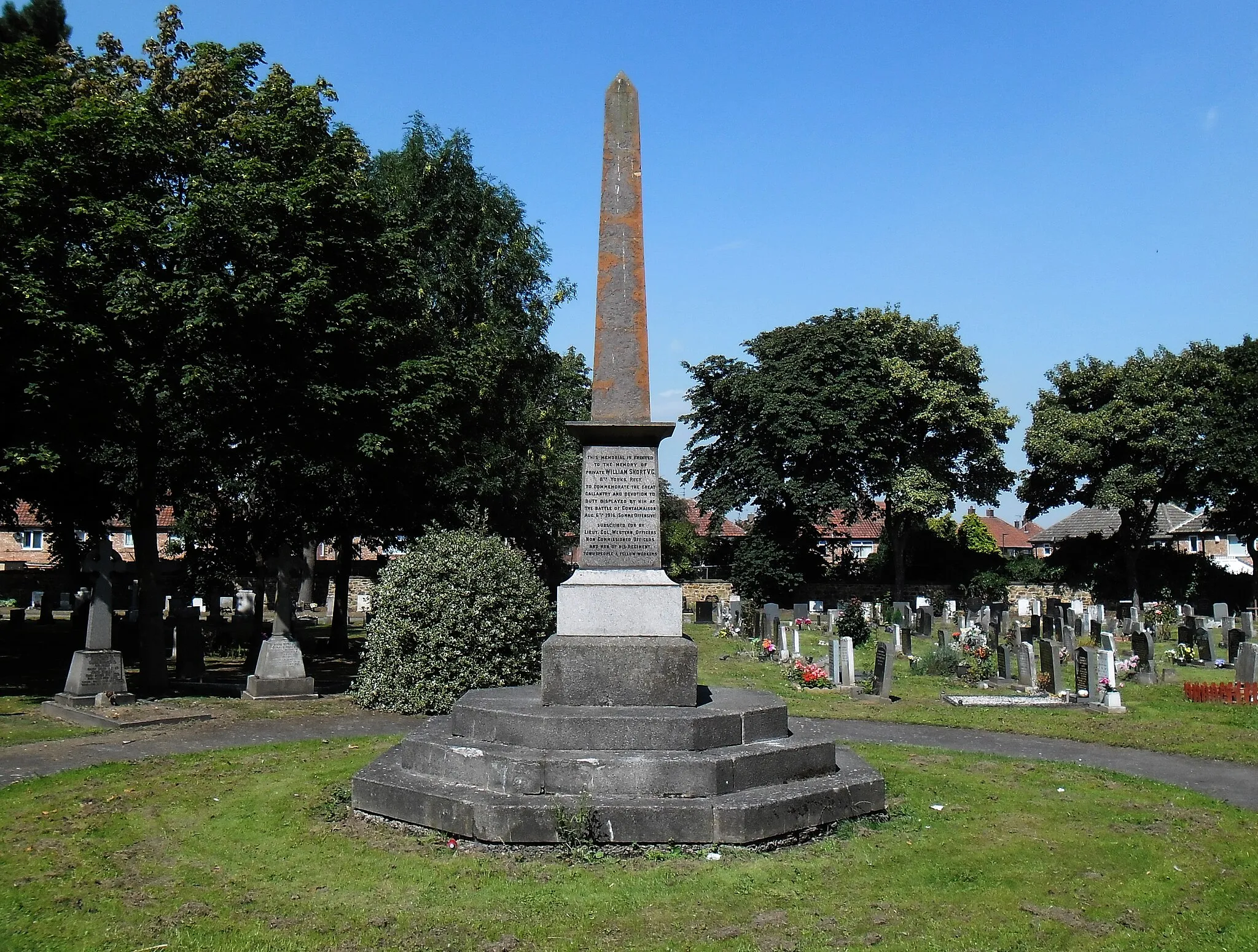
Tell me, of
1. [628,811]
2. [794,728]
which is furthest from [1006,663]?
Answer: [628,811]

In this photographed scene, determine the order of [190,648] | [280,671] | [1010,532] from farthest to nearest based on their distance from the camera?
[1010,532]
[190,648]
[280,671]

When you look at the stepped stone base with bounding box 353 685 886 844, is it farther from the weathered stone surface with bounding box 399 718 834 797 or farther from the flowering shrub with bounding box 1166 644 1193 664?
the flowering shrub with bounding box 1166 644 1193 664

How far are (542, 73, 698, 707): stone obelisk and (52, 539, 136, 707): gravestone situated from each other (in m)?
9.44

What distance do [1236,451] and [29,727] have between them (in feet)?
127

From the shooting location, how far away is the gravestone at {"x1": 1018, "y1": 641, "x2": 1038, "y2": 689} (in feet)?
55.0

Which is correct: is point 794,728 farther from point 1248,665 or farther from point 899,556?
point 899,556

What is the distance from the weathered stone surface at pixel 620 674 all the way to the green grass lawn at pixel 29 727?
7735mm

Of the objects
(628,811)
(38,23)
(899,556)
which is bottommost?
(628,811)

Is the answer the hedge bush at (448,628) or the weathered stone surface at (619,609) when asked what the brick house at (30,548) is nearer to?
the hedge bush at (448,628)

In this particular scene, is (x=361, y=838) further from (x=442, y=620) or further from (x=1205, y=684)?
(x=1205, y=684)

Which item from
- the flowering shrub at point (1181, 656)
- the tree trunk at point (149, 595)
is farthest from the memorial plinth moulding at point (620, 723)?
the flowering shrub at point (1181, 656)

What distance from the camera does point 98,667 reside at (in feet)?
46.9

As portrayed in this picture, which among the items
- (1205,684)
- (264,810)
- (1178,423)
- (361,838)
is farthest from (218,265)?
Answer: (1178,423)

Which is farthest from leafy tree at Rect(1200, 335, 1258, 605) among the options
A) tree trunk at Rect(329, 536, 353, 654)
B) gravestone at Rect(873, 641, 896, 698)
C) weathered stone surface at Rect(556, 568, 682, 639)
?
weathered stone surface at Rect(556, 568, 682, 639)
